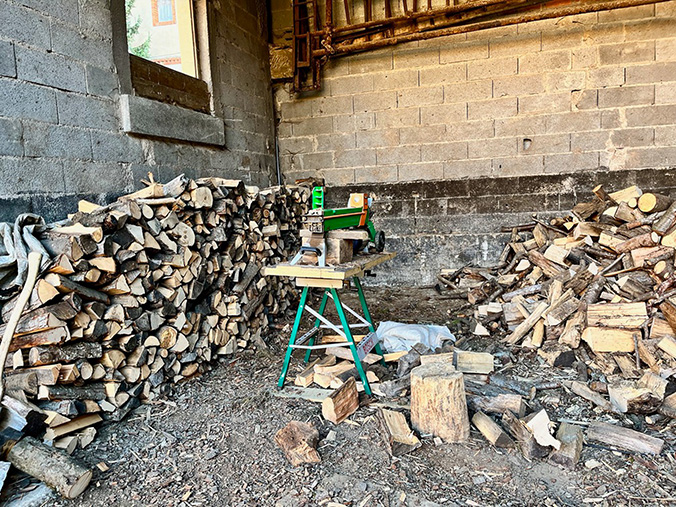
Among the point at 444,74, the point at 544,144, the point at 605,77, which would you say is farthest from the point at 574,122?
the point at 444,74

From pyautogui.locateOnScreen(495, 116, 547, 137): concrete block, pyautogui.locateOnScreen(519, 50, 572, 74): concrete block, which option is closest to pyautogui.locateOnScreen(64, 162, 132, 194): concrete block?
pyautogui.locateOnScreen(495, 116, 547, 137): concrete block

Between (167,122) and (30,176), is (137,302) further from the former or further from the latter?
(167,122)

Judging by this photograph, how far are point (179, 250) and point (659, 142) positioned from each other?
4.91 m

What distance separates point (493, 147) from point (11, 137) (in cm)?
461

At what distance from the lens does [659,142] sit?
498cm

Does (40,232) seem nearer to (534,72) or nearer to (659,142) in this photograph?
(534,72)

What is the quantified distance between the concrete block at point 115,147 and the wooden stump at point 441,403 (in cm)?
286

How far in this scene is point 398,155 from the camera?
582 cm

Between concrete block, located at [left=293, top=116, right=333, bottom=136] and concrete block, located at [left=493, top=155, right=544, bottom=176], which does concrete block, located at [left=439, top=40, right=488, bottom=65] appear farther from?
concrete block, located at [left=293, top=116, right=333, bottom=136]

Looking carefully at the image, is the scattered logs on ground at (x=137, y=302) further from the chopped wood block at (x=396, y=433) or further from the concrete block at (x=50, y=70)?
the chopped wood block at (x=396, y=433)

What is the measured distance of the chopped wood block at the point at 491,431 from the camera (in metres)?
2.46

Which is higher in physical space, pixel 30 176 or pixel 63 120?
pixel 63 120

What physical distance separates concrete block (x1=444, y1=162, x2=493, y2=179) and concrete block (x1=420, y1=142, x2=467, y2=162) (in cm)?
7

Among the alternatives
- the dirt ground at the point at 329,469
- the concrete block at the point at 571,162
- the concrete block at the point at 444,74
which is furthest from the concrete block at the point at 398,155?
the dirt ground at the point at 329,469
